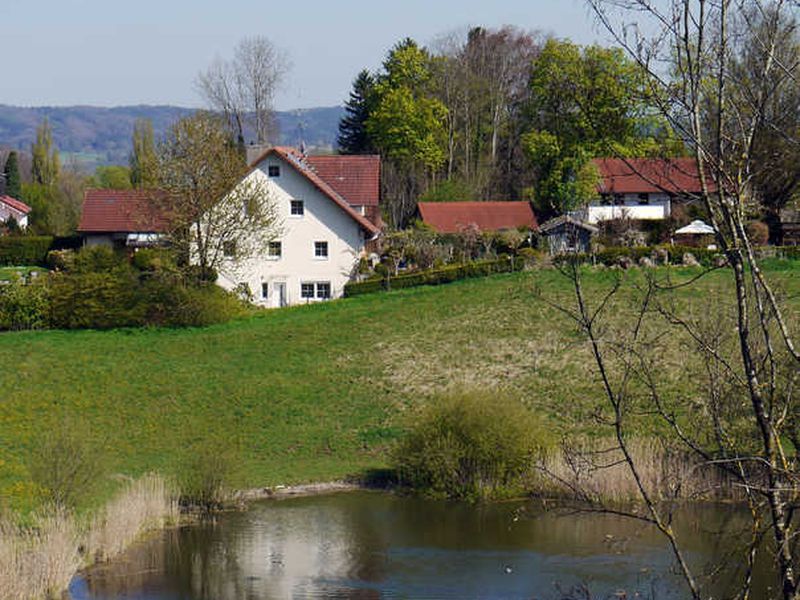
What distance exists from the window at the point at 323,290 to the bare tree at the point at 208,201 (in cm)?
362

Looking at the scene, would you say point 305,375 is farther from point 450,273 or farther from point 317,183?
point 317,183

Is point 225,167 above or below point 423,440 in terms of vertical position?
above

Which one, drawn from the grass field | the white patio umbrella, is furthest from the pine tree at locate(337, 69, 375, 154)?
the grass field

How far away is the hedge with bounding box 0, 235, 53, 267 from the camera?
48.0 m

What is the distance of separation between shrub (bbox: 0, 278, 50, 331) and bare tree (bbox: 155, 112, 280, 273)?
4.22m

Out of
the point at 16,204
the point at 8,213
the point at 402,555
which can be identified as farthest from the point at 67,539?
the point at 16,204

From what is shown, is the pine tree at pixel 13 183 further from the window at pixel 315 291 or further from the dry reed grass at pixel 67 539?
the dry reed grass at pixel 67 539

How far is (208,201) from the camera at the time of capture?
34719 millimetres

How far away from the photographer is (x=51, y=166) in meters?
81.1

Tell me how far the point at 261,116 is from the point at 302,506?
47.4 m

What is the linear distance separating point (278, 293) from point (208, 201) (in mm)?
5881

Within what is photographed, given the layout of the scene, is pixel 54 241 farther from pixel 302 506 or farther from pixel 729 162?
pixel 729 162

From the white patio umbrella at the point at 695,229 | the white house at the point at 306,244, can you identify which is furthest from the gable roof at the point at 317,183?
the white patio umbrella at the point at 695,229

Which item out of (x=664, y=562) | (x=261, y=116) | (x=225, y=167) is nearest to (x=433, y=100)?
(x=261, y=116)
